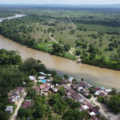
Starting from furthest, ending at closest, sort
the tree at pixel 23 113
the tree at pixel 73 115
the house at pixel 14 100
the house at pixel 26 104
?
the house at pixel 14 100 → the house at pixel 26 104 → the tree at pixel 23 113 → the tree at pixel 73 115

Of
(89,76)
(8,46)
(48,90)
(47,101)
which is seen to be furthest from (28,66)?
(8,46)

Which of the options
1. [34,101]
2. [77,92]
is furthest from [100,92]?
[34,101]

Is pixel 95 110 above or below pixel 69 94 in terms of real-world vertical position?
below

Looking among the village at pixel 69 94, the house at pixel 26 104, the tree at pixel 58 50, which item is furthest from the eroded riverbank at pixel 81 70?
the house at pixel 26 104

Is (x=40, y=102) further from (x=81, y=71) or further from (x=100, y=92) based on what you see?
(x=81, y=71)

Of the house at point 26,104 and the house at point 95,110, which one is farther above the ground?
the house at point 26,104

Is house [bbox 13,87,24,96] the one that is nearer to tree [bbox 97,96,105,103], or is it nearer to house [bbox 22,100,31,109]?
house [bbox 22,100,31,109]

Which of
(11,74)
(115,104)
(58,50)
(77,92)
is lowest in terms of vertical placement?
(77,92)

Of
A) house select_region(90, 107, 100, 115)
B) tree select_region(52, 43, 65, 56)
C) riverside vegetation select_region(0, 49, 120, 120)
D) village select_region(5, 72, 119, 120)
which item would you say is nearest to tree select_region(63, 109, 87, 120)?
riverside vegetation select_region(0, 49, 120, 120)

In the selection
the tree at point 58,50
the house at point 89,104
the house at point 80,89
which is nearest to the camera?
the house at point 89,104

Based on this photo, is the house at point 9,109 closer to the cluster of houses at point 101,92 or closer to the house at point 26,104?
the house at point 26,104
